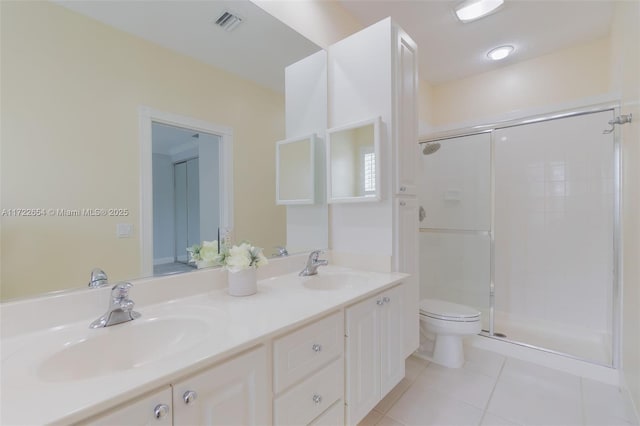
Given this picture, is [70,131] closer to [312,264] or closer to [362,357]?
[312,264]

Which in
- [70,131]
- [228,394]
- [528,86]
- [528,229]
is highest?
[528,86]

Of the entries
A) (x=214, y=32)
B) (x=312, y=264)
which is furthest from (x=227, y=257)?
(x=214, y=32)

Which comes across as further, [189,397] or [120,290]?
[120,290]

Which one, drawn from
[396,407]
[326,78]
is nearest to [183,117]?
[326,78]

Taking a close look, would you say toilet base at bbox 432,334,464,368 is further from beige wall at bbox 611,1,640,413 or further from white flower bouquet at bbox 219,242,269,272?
white flower bouquet at bbox 219,242,269,272

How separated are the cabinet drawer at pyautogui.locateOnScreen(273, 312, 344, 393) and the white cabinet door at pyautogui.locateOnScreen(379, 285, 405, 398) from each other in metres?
0.35

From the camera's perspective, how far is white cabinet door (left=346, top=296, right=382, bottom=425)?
1158 mm

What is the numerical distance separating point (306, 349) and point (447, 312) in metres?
1.47

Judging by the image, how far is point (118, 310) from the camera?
0.87 metres

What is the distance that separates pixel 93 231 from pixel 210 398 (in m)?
0.69

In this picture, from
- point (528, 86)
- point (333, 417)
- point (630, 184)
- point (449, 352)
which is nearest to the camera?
point (333, 417)

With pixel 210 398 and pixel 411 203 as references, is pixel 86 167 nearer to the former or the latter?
pixel 210 398

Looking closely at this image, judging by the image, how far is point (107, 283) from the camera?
A: 95 cm

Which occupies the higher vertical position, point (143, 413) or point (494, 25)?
point (494, 25)
